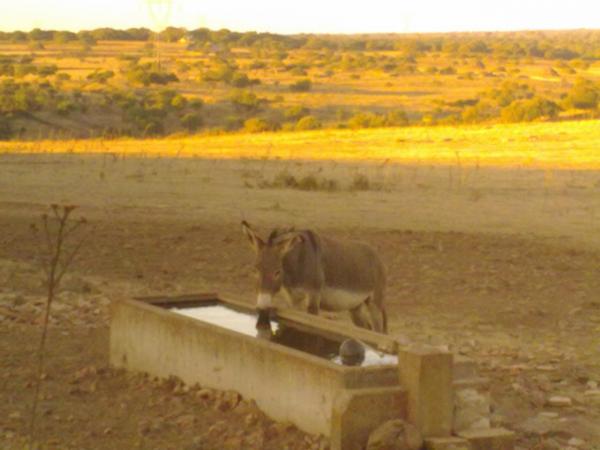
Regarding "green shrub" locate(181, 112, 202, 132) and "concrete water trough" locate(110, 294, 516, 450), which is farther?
"green shrub" locate(181, 112, 202, 132)

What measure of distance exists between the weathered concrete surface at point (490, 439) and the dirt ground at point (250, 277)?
0.66 m

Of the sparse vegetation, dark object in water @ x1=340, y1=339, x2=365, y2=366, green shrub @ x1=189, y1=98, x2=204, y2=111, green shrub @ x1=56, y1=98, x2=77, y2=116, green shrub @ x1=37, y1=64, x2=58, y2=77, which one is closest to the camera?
dark object in water @ x1=340, y1=339, x2=365, y2=366

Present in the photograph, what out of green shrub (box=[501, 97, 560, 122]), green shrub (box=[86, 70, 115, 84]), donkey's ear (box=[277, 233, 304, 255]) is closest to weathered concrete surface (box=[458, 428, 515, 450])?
donkey's ear (box=[277, 233, 304, 255])

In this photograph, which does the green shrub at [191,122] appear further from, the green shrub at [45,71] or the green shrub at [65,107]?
the green shrub at [45,71]

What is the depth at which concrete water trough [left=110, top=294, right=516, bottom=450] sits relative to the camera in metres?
8.07

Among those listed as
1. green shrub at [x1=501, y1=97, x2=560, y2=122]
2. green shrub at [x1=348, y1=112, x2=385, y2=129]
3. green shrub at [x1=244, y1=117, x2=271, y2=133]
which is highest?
green shrub at [x1=501, y1=97, x2=560, y2=122]

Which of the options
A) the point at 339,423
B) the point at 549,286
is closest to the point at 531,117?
the point at 549,286

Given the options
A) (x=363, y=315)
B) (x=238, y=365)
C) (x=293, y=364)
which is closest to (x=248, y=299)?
(x=363, y=315)

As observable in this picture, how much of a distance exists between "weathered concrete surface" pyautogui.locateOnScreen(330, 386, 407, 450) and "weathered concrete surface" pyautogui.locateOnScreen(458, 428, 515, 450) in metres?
0.47

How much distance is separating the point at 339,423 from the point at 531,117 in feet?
146

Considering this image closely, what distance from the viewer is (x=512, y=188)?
28156 millimetres

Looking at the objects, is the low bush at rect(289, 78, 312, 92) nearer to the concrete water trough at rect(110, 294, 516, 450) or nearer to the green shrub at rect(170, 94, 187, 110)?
the green shrub at rect(170, 94, 187, 110)

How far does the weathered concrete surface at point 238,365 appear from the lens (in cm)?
823

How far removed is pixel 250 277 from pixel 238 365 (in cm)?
735
